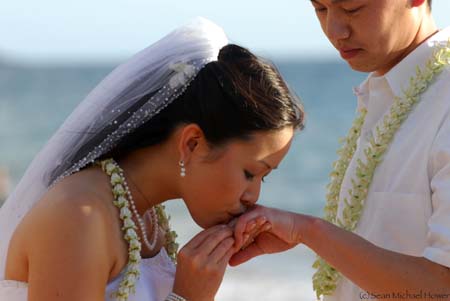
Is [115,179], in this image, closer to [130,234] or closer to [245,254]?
[130,234]

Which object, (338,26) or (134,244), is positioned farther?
(338,26)

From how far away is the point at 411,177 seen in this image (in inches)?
151

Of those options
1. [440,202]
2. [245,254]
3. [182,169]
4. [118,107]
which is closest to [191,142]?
[182,169]

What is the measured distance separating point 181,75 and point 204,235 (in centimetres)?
62

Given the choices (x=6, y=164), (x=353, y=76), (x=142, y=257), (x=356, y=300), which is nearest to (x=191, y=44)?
(x=142, y=257)

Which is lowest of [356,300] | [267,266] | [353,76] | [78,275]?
[353,76]

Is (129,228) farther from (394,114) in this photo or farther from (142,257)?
(394,114)

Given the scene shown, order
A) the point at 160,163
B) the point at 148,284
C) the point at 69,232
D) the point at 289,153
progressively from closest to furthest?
the point at 69,232 < the point at 160,163 < the point at 148,284 < the point at 289,153

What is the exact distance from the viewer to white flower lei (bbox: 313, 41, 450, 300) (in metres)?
4.03

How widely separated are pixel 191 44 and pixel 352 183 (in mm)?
888

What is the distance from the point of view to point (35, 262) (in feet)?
11.7

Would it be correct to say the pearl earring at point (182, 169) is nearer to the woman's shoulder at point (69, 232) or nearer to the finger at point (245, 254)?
the woman's shoulder at point (69, 232)

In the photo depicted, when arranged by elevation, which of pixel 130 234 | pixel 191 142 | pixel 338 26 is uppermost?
pixel 338 26

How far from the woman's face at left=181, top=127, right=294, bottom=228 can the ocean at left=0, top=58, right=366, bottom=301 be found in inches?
201
